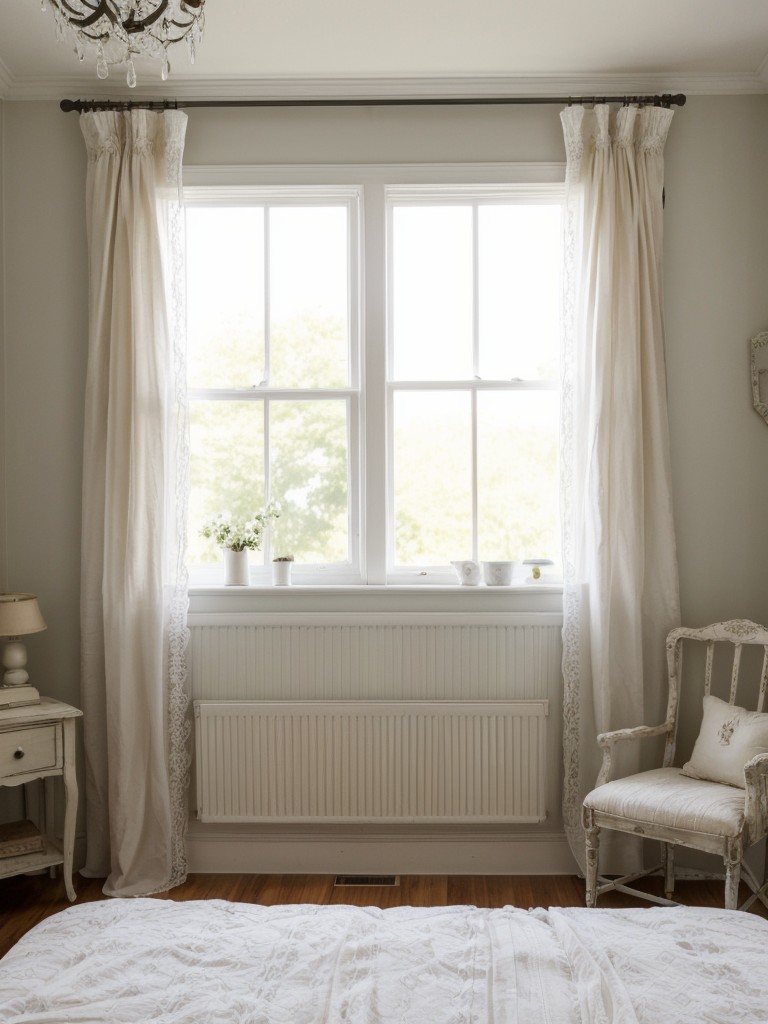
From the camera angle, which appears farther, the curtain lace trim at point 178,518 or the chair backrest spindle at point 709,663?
the curtain lace trim at point 178,518

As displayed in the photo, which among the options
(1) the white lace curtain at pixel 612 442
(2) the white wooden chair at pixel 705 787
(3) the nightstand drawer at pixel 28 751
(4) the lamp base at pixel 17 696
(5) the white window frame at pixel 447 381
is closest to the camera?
(2) the white wooden chair at pixel 705 787

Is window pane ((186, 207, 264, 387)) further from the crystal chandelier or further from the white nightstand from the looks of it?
the crystal chandelier

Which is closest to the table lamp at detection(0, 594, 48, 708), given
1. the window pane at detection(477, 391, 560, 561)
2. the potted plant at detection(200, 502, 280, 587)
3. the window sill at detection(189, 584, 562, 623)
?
the window sill at detection(189, 584, 562, 623)

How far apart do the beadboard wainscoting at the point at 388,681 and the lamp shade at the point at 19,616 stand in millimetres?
607

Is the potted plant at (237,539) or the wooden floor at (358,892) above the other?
the potted plant at (237,539)

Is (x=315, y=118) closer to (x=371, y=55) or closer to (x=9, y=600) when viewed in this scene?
(x=371, y=55)

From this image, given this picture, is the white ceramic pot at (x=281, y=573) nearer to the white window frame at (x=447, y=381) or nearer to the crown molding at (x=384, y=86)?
the white window frame at (x=447, y=381)

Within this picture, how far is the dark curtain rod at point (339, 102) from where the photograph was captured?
339 centimetres

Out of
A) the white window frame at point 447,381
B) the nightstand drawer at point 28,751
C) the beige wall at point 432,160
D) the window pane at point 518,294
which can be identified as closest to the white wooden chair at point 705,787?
the beige wall at point 432,160

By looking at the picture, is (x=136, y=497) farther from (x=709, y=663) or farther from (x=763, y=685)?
(x=763, y=685)

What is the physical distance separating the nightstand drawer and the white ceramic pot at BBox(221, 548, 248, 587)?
2.84ft

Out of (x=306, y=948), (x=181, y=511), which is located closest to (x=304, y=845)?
(x=181, y=511)

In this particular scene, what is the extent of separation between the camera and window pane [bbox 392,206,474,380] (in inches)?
144

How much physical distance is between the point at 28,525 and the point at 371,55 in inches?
91.4
